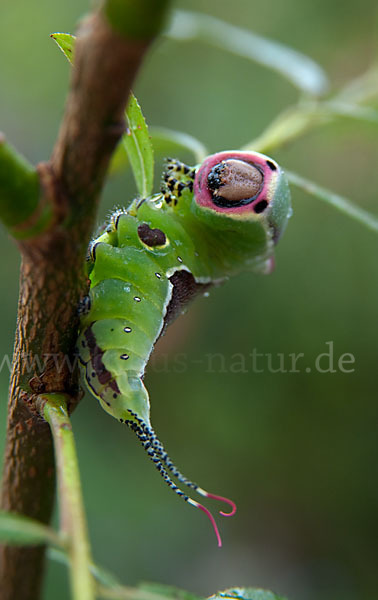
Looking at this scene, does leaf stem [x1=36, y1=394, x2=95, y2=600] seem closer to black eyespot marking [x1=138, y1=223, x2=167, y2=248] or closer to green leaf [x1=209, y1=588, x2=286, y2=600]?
green leaf [x1=209, y1=588, x2=286, y2=600]

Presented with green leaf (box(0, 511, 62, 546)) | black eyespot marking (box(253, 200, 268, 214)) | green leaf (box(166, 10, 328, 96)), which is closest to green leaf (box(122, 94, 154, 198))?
black eyespot marking (box(253, 200, 268, 214))

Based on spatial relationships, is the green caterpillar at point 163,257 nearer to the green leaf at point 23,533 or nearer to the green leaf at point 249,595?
the green leaf at point 249,595

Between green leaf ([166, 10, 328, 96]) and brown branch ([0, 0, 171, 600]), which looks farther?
green leaf ([166, 10, 328, 96])

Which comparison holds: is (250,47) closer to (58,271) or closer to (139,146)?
(139,146)

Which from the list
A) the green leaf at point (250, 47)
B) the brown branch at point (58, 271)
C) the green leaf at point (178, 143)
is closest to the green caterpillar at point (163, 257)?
the brown branch at point (58, 271)

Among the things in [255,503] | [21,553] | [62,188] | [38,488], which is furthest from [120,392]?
[255,503]

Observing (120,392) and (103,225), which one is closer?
(120,392)

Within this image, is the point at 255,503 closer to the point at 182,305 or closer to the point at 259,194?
the point at 182,305
